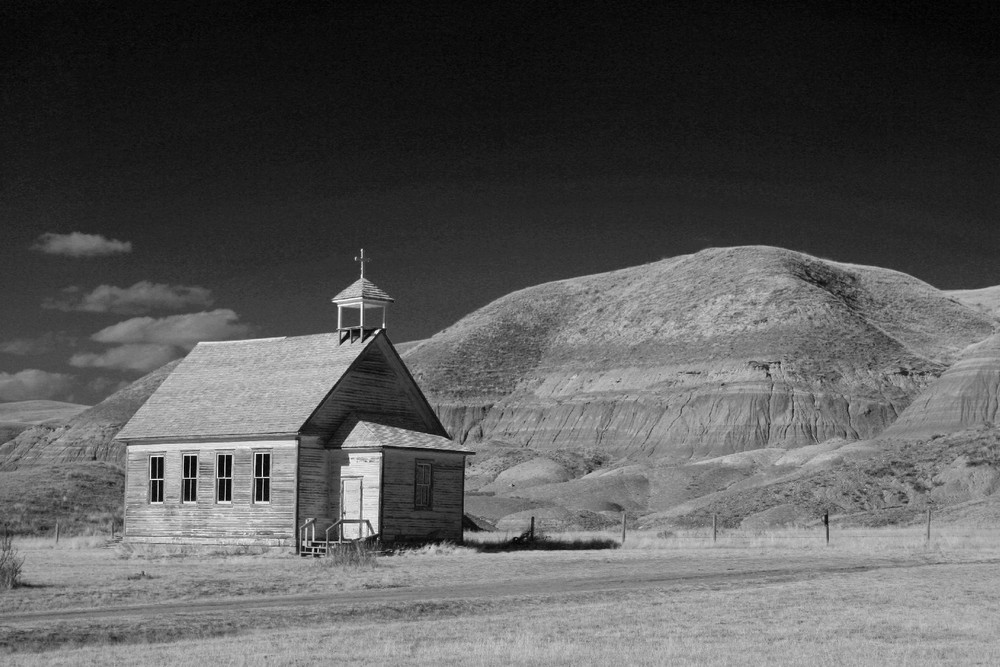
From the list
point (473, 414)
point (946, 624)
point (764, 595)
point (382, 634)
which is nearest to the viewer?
point (382, 634)

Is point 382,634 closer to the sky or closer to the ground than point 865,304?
closer to the ground

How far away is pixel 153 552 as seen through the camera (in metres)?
38.9

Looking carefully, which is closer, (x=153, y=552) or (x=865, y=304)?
(x=153, y=552)

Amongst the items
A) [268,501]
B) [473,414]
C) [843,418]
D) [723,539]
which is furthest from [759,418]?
[268,501]

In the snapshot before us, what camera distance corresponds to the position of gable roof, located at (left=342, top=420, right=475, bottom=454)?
1492 inches

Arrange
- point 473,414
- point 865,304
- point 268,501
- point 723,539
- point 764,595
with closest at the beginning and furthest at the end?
point 764,595, point 268,501, point 723,539, point 473,414, point 865,304

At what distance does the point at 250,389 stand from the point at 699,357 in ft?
298

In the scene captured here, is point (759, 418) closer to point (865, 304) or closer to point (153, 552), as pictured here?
point (865, 304)

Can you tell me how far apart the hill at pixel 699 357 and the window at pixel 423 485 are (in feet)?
222

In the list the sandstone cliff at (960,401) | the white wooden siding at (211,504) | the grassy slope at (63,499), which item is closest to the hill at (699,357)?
the sandstone cliff at (960,401)

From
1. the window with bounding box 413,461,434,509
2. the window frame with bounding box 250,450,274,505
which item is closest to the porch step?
the window frame with bounding box 250,450,274,505

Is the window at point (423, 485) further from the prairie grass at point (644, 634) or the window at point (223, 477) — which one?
the prairie grass at point (644, 634)

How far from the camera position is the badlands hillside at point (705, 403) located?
198 feet

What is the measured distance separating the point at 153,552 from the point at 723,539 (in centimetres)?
1880
